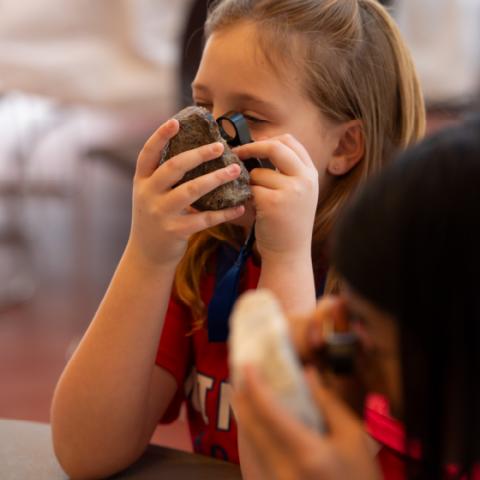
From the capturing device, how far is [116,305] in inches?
37.3

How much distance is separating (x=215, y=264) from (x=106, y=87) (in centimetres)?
155

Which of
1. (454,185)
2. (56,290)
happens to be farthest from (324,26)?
(56,290)

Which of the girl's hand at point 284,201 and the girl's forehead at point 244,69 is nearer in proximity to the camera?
the girl's hand at point 284,201

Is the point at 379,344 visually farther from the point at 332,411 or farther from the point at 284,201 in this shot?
the point at 284,201

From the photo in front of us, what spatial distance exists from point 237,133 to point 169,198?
0.13 m

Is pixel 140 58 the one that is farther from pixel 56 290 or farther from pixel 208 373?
pixel 208 373

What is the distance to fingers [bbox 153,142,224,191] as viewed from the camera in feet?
2.87

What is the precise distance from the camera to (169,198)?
2.87 ft

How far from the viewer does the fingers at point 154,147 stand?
893 mm

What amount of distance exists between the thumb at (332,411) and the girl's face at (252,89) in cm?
50

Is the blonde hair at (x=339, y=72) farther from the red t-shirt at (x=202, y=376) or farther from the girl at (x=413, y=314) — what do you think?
the girl at (x=413, y=314)

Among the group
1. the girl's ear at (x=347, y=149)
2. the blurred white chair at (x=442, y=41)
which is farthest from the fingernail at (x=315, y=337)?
the blurred white chair at (x=442, y=41)

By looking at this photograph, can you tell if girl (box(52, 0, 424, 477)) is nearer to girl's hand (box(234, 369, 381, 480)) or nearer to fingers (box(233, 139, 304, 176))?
fingers (box(233, 139, 304, 176))

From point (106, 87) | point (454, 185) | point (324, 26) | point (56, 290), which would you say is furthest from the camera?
point (56, 290)
